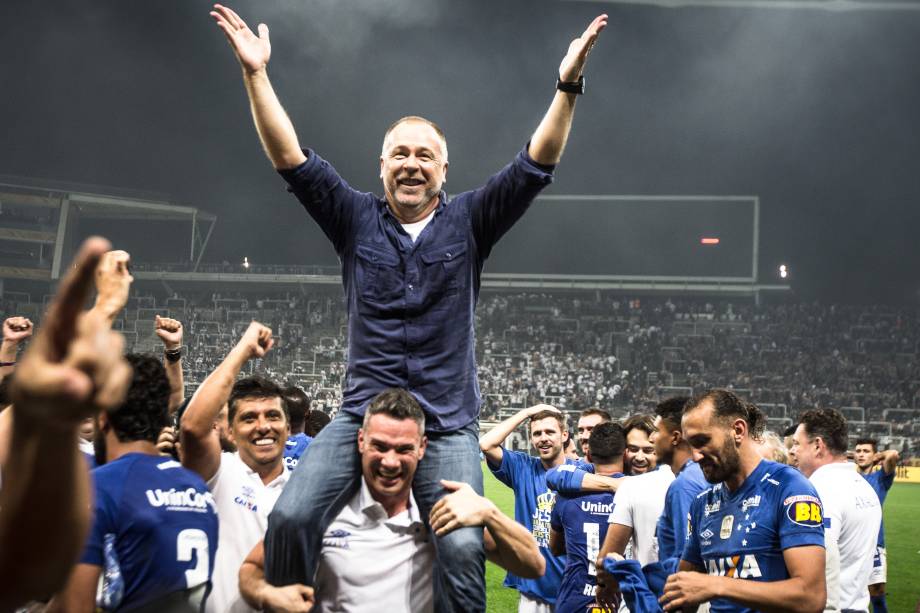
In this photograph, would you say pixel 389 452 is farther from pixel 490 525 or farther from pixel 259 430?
pixel 259 430

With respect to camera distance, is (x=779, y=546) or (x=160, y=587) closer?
(x=160, y=587)

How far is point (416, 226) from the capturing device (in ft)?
12.9

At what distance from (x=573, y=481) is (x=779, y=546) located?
120 inches

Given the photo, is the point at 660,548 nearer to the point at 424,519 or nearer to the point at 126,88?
the point at 424,519

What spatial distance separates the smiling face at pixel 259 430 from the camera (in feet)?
17.2

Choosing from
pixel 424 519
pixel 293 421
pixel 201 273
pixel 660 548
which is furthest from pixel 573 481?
pixel 201 273

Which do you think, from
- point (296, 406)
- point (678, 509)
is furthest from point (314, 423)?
point (678, 509)

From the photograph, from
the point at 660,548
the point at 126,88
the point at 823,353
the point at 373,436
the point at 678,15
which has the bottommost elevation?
the point at 660,548

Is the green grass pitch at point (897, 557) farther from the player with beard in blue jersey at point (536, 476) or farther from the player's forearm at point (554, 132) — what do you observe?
the player's forearm at point (554, 132)

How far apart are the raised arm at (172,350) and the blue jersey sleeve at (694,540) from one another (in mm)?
3080

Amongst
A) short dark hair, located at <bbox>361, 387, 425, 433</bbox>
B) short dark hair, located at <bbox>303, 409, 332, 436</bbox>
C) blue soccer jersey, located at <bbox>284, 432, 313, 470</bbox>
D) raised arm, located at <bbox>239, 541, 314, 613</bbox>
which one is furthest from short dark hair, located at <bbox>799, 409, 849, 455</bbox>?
raised arm, located at <bbox>239, 541, 314, 613</bbox>

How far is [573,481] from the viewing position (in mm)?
7562

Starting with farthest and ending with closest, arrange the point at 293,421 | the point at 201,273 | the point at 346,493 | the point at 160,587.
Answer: the point at 201,273 < the point at 293,421 < the point at 346,493 < the point at 160,587

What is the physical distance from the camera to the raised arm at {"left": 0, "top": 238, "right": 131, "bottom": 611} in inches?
48.6
